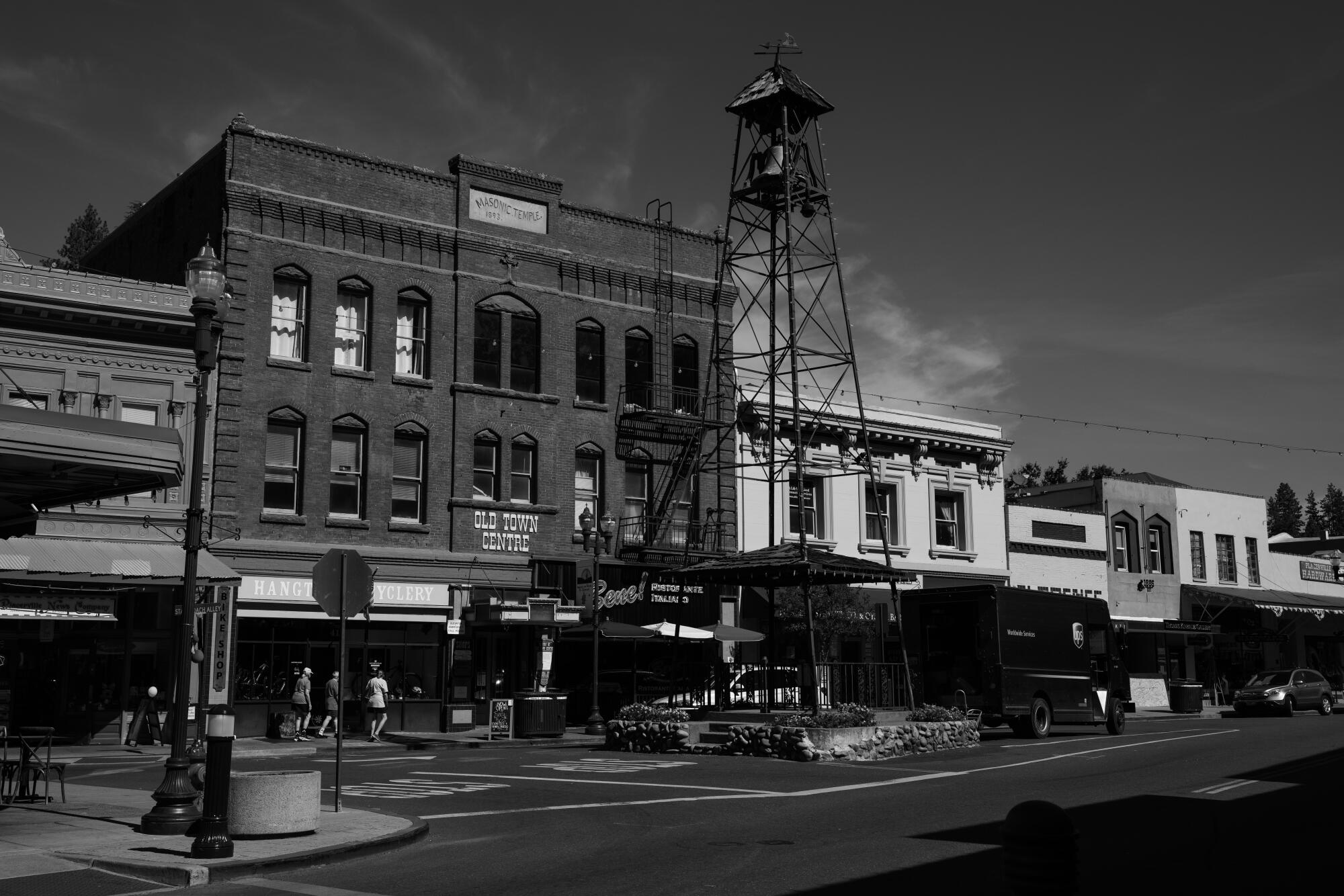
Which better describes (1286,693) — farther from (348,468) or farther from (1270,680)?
(348,468)

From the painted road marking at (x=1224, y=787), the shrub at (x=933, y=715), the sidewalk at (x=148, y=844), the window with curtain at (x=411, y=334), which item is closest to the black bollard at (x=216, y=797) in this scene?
the sidewalk at (x=148, y=844)

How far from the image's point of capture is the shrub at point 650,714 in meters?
24.3

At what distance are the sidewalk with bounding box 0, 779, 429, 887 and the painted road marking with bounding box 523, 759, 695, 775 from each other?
19.7 ft

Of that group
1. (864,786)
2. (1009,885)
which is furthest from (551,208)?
(1009,885)

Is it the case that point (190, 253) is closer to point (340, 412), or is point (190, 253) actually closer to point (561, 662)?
point (340, 412)

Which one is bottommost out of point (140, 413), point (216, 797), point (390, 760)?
point (390, 760)

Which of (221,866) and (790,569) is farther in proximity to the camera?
(790,569)

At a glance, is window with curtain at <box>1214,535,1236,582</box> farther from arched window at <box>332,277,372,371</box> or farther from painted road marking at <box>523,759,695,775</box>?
painted road marking at <box>523,759,695,775</box>

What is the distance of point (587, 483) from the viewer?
120 ft

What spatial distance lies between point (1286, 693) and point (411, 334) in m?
28.8

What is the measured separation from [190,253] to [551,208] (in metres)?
9.75

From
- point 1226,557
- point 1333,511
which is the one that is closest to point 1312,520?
point 1333,511

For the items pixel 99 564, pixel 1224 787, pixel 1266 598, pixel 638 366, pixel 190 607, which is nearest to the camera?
pixel 190 607

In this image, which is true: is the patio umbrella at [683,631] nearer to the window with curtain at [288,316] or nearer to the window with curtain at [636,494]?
the window with curtain at [636,494]
